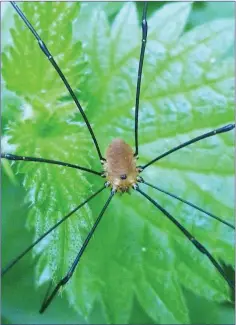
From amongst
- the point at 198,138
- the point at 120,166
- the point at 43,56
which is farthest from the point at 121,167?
the point at 43,56

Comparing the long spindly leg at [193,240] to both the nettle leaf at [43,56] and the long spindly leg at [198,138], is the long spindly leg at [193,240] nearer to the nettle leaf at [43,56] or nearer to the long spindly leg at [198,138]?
the long spindly leg at [198,138]

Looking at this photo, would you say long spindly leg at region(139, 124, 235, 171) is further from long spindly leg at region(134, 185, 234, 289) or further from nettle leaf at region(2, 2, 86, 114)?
nettle leaf at region(2, 2, 86, 114)

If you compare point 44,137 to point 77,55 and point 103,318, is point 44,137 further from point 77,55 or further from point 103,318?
point 103,318

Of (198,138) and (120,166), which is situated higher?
(198,138)

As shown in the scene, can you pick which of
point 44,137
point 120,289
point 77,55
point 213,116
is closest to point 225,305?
point 120,289

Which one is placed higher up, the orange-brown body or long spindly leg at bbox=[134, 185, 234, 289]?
the orange-brown body

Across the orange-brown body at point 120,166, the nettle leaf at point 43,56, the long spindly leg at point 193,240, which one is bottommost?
the long spindly leg at point 193,240

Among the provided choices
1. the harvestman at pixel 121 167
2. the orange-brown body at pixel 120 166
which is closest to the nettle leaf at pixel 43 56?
the harvestman at pixel 121 167

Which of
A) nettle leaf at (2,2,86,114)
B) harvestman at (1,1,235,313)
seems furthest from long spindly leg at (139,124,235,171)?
nettle leaf at (2,2,86,114)

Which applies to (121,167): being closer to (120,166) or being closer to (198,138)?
(120,166)
